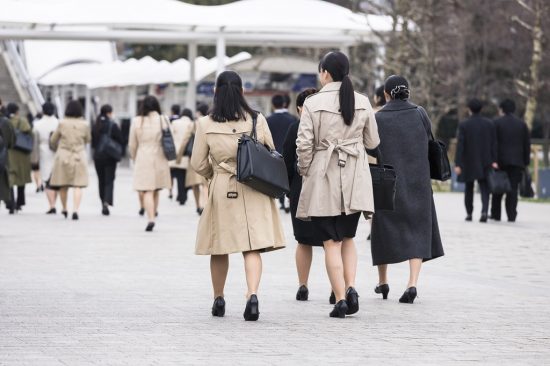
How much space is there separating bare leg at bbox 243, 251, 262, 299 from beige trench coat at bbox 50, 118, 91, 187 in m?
10.6

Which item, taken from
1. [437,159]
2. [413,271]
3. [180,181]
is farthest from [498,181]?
[413,271]

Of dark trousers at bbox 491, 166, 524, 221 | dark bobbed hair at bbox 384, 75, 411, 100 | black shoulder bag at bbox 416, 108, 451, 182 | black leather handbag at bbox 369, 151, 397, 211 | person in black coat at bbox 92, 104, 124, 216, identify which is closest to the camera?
Result: black leather handbag at bbox 369, 151, 397, 211

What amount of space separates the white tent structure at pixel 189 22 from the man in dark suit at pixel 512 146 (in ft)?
26.4

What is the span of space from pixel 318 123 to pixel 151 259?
4714 millimetres

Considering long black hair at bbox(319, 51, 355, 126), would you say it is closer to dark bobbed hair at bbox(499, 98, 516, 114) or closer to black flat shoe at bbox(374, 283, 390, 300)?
black flat shoe at bbox(374, 283, 390, 300)

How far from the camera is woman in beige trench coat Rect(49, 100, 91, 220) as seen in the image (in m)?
19.6

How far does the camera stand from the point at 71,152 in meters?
19.8

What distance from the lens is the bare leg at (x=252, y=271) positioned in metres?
9.16

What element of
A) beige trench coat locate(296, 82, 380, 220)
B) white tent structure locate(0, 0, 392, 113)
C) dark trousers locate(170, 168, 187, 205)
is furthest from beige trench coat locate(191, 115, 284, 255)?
white tent structure locate(0, 0, 392, 113)

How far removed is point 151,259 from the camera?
1375 cm

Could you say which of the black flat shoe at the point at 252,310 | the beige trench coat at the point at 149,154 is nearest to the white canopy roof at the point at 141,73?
the beige trench coat at the point at 149,154

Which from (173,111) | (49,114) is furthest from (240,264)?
(173,111)

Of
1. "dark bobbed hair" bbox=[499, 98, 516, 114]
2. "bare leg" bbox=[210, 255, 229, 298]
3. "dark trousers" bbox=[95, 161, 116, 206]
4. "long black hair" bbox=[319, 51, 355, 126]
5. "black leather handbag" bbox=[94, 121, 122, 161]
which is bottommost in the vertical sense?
"dark trousers" bbox=[95, 161, 116, 206]

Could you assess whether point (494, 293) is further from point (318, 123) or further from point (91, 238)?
point (91, 238)
